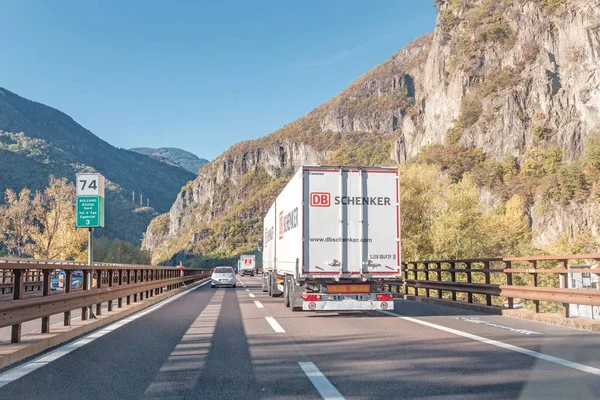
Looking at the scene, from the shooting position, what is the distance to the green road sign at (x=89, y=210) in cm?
1338

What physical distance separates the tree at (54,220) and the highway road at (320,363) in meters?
51.3

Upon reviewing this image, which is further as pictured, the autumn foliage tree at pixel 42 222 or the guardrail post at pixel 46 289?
the autumn foliage tree at pixel 42 222

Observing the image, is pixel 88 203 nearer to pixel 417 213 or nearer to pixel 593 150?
pixel 417 213

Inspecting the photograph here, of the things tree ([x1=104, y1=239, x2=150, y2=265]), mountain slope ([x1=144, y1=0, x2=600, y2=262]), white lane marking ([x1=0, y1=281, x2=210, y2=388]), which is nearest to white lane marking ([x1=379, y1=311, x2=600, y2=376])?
white lane marking ([x1=0, y1=281, x2=210, y2=388])

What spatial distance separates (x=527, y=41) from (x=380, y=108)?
8602 cm

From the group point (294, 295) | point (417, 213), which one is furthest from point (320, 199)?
point (417, 213)

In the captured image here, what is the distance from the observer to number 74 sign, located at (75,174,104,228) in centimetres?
1338

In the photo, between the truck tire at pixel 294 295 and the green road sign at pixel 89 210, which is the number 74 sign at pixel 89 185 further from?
the truck tire at pixel 294 295

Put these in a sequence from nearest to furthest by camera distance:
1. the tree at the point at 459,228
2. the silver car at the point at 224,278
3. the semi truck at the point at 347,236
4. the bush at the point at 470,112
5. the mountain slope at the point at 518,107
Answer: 1. the semi truck at the point at 347,236
2. the silver car at the point at 224,278
3. the tree at the point at 459,228
4. the mountain slope at the point at 518,107
5. the bush at the point at 470,112

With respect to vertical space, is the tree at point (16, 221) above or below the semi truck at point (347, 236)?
above

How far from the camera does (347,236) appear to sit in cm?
1288

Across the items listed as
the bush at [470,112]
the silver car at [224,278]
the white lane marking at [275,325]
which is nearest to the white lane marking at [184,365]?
the white lane marking at [275,325]

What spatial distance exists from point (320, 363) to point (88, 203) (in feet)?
29.2

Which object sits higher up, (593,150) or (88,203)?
(593,150)
